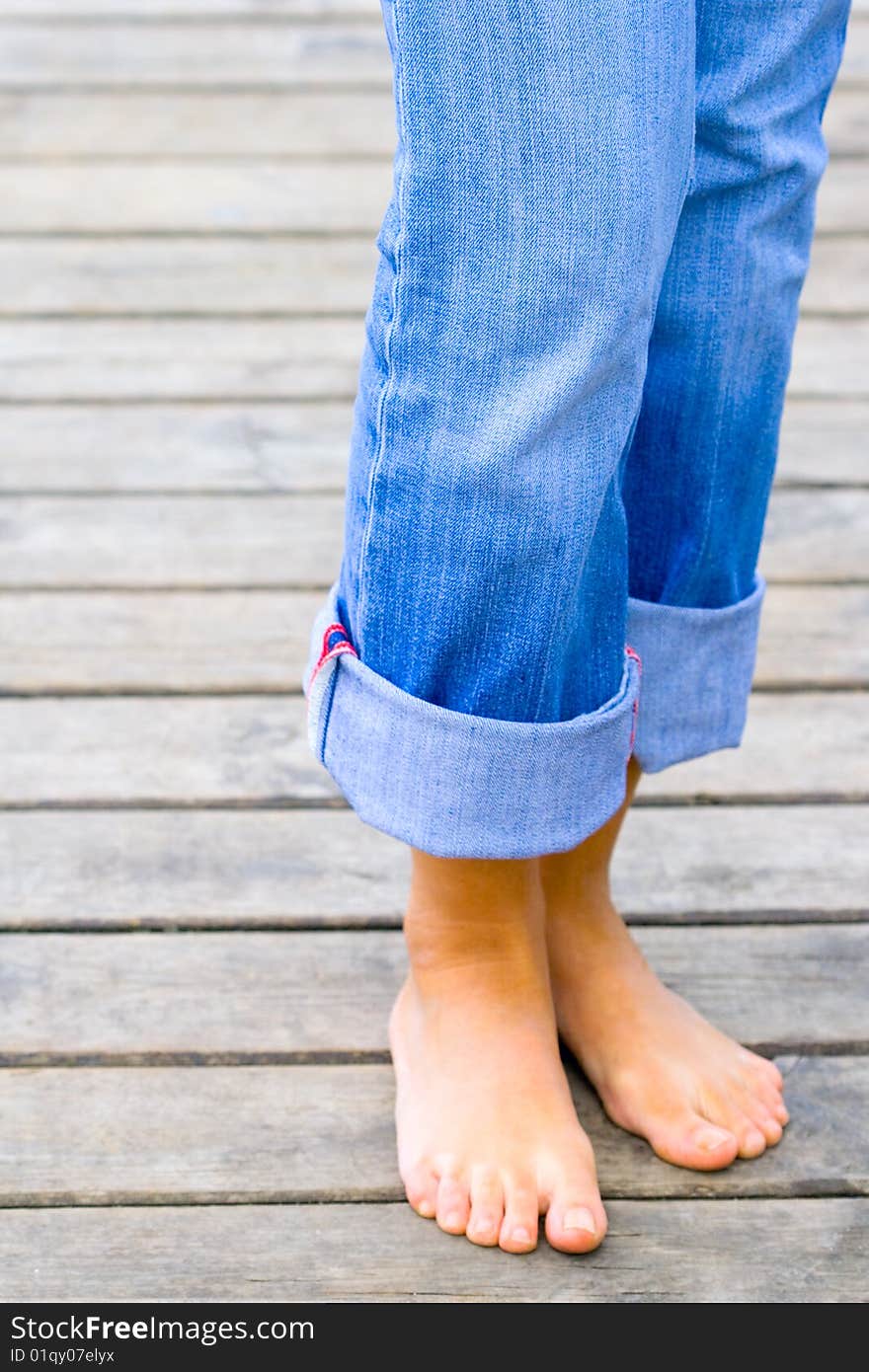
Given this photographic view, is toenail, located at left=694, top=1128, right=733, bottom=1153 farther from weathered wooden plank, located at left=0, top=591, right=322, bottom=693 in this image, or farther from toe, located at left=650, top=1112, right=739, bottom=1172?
weathered wooden plank, located at left=0, top=591, right=322, bottom=693

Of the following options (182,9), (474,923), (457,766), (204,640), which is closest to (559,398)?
(457,766)

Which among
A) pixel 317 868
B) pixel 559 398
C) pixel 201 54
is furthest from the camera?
pixel 201 54

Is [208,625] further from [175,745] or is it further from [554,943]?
[554,943]

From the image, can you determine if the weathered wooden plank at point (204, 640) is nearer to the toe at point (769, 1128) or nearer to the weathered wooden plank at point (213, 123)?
the toe at point (769, 1128)

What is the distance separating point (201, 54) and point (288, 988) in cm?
187

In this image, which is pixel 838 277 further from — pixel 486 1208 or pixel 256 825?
pixel 486 1208

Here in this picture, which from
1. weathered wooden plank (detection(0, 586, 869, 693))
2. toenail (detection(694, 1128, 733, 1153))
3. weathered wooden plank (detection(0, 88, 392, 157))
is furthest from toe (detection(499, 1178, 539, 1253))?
weathered wooden plank (detection(0, 88, 392, 157))

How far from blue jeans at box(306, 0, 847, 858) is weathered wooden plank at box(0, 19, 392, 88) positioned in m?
1.67

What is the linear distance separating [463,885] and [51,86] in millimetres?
1880

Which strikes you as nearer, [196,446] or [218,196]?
[196,446]

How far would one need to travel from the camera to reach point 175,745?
1251 mm

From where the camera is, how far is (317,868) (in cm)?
113

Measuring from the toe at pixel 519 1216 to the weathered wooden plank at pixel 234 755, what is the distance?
408 millimetres

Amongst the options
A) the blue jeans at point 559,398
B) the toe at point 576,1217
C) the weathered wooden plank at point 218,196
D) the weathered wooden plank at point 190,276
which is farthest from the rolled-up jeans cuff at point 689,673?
the weathered wooden plank at point 218,196
